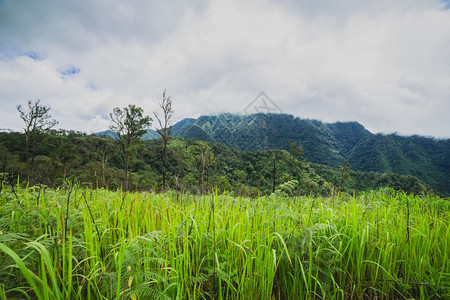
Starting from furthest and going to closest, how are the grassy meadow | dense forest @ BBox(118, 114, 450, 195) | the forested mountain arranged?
1. the forested mountain
2. dense forest @ BBox(118, 114, 450, 195)
3. the grassy meadow

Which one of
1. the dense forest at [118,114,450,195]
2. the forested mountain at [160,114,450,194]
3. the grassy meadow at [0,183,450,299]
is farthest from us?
the forested mountain at [160,114,450,194]

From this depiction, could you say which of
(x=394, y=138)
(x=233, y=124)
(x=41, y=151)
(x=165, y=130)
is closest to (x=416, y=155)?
(x=394, y=138)

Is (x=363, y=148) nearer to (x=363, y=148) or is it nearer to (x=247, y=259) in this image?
(x=363, y=148)

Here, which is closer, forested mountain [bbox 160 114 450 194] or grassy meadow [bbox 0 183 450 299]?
grassy meadow [bbox 0 183 450 299]

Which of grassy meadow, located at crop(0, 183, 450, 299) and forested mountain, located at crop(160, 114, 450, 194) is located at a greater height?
forested mountain, located at crop(160, 114, 450, 194)

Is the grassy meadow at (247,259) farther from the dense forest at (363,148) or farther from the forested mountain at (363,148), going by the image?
the forested mountain at (363,148)

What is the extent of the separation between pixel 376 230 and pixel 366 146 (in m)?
231

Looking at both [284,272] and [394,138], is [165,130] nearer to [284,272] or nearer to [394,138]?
[284,272]

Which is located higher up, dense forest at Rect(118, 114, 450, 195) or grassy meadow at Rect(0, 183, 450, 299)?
dense forest at Rect(118, 114, 450, 195)

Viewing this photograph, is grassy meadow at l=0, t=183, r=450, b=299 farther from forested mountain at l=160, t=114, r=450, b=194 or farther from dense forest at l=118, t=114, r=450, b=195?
forested mountain at l=160, t=114, r=450, b=194

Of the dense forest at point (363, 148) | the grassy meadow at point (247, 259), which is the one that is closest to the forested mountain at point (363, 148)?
the dense forest at point (363, 148)

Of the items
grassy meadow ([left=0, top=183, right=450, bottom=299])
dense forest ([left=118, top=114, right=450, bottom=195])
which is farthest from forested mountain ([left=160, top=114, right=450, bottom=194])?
grassy meadow ([left=0, top=183, right=450, bottom=299])

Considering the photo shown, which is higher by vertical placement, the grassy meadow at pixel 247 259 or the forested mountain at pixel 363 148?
the forested mountain at pixel 363 148

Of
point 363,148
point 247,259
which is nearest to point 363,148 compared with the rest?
point 363,148
